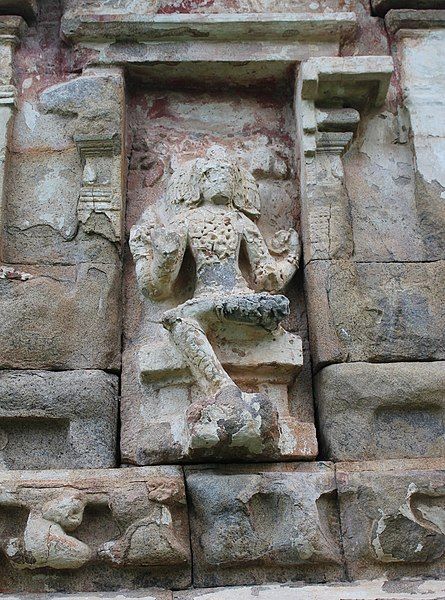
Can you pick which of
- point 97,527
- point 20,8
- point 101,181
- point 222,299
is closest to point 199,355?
point 222,299

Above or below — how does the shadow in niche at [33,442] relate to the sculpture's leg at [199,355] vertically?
below

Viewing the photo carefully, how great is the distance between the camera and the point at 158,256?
389cm

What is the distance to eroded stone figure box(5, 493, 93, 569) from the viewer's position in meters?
3.35

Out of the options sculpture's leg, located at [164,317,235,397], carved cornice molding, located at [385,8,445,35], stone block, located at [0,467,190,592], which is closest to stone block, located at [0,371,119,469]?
stone block, located at [0,467,190,592]

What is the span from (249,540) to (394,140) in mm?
2200

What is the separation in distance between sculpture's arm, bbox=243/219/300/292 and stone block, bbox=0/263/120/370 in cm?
66

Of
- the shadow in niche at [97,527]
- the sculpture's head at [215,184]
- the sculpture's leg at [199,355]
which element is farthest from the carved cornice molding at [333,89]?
the shadow in niche at [97,527]

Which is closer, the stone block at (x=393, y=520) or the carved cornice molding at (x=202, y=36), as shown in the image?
the stone block at (x=393, y=520)

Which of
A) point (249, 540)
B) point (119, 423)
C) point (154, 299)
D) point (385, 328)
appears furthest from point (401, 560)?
point (154, 299)

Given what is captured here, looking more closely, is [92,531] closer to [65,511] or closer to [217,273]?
[65,511]

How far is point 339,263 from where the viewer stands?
13.2 feet

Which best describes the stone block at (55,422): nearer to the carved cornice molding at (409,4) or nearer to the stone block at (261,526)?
the stone block at (261,526)

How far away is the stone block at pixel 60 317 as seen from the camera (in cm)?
380

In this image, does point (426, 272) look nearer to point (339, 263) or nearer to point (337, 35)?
point (339, 263)
